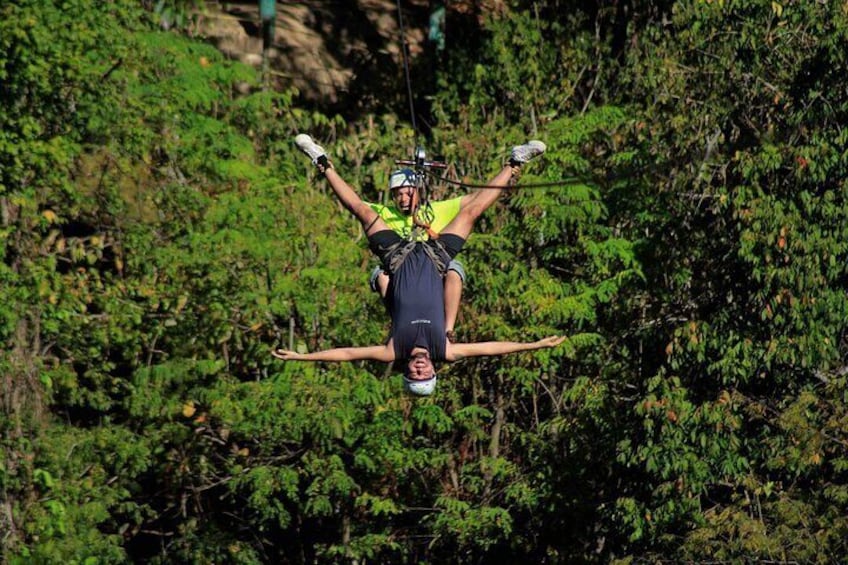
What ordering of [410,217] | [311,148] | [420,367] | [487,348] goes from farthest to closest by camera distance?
[410,217], [487,348], [311,148], [420,367]

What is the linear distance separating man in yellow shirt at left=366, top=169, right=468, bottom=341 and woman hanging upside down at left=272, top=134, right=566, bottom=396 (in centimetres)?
7

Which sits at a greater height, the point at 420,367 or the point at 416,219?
the point at 416,219

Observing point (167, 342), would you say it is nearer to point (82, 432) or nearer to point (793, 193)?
point (82, 432)

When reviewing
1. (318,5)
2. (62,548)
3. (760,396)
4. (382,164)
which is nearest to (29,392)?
(62,548)

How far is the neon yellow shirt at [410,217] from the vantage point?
873cm

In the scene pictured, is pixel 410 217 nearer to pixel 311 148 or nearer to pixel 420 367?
pixel 311 148

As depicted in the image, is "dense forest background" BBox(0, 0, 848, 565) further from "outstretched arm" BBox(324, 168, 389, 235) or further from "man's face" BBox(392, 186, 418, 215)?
Result: "outstretched arm" BBox(324, 168, 389, 235)

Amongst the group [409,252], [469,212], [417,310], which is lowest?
[417,310]

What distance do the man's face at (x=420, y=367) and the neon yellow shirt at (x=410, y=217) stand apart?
88 cm

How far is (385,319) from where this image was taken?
14.6m

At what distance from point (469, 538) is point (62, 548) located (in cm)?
382

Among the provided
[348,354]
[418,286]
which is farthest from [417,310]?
[348,354]

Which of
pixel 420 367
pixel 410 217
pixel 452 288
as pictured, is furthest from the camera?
pixel 410 217

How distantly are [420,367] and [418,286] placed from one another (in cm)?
42
